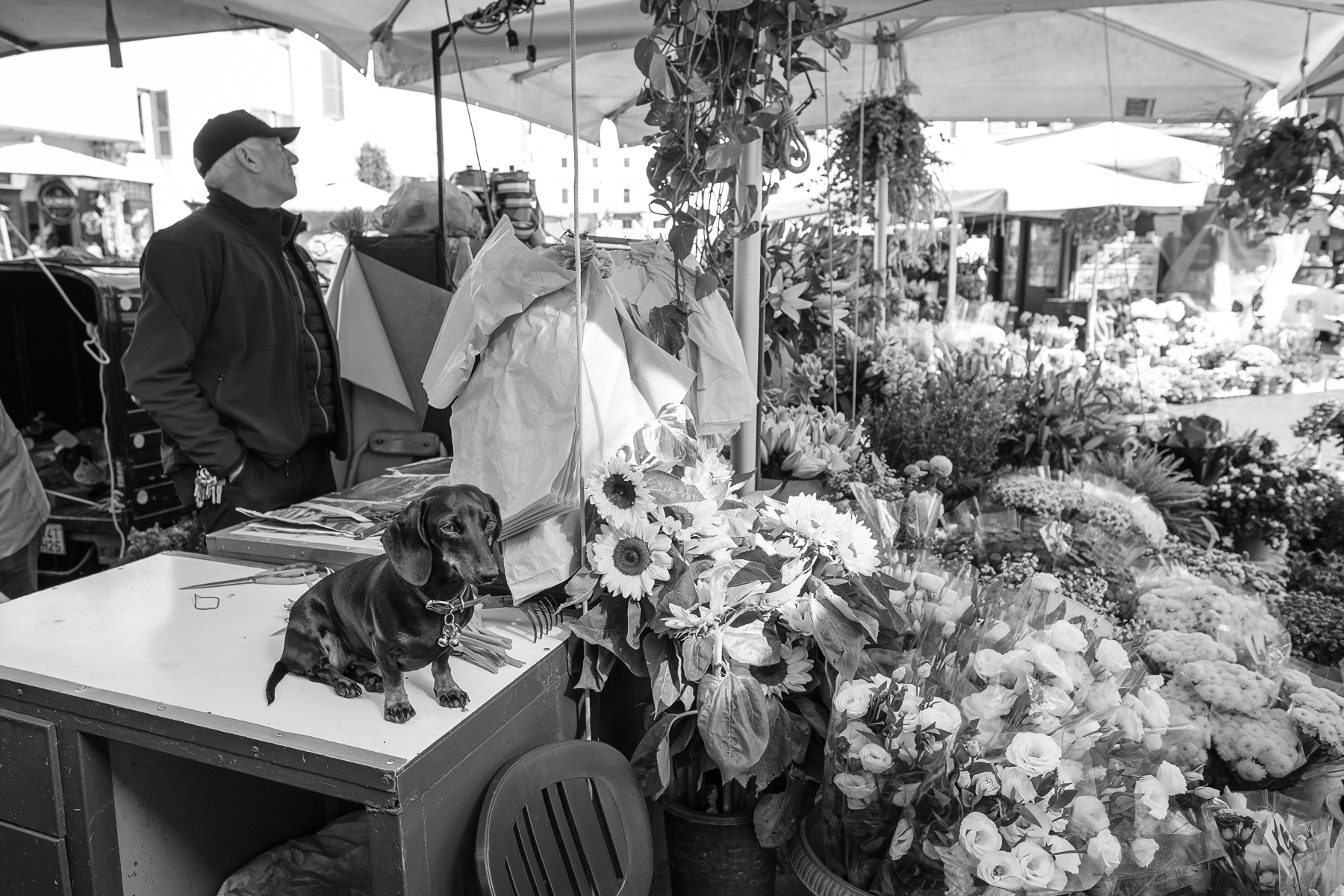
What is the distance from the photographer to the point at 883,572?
2.21m

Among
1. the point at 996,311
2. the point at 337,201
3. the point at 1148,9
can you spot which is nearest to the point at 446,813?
the point at 1148,9

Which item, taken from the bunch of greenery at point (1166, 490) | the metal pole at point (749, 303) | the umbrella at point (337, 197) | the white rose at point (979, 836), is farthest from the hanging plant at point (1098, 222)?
the white rose at point (979, 836)

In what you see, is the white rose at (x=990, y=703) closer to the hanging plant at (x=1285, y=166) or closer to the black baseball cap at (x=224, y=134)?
the black baseball cap at (x=224, y=134)

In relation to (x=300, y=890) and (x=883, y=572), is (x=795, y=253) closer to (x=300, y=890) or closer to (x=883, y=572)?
(x=883, y=572)

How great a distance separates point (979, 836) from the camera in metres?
1.54

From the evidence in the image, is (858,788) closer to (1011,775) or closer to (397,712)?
(1011,775)

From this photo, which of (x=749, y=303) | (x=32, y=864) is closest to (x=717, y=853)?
(x=32, y=864)

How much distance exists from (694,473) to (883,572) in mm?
548

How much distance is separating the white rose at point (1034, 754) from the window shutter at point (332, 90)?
29.0 m

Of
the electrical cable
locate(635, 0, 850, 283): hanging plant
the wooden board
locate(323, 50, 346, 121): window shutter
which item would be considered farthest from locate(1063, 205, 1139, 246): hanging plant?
locate(323, 50, 346, 121): window shutter

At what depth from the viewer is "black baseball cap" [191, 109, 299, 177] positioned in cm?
285

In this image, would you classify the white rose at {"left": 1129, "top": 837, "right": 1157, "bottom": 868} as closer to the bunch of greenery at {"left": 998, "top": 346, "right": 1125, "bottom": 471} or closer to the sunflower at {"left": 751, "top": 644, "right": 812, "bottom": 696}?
the sunflower at {"left": 751, "top": 644, "right": 812, "bottom": 696}

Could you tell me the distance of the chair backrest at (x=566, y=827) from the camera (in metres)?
1.56

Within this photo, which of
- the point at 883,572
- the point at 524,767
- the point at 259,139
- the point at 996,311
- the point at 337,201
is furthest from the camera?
the point at 337,201
